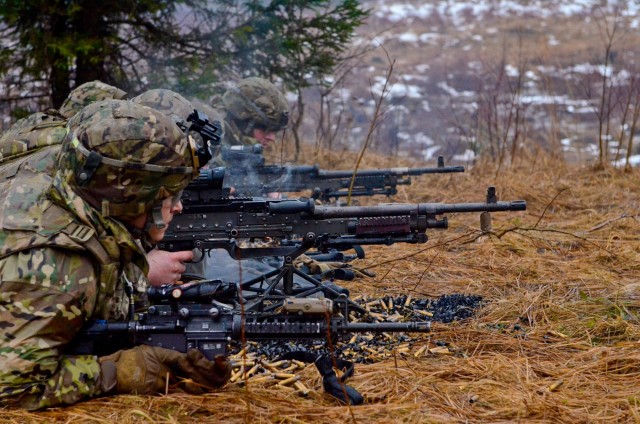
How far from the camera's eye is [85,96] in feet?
21.2

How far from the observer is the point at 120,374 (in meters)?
3.71

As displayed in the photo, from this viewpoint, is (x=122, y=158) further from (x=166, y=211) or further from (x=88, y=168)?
(x=166, y=211)

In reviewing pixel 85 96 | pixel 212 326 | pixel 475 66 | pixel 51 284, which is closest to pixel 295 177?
pixel 85 96

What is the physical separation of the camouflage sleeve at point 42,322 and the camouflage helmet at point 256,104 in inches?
218

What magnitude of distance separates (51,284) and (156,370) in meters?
0.67

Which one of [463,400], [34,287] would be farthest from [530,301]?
[34,287]

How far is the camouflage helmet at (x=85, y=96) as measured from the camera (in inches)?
250

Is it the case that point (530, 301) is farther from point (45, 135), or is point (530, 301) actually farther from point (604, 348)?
point (45, 135)

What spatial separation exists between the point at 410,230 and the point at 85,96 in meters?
2.92

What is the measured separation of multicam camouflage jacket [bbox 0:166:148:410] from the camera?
3.43m

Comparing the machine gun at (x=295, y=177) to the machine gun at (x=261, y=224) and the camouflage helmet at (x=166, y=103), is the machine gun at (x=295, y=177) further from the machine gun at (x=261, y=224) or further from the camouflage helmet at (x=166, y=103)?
the machine gun at (x=261, y=224)

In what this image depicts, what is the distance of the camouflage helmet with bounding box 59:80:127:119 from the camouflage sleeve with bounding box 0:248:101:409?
2993 mm

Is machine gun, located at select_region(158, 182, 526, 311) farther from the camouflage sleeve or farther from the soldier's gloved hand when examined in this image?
the camouflage sleeve

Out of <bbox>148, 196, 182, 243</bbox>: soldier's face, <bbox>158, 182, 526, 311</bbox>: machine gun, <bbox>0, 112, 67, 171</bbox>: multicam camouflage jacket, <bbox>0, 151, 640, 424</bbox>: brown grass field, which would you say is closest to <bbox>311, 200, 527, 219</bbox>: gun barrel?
<bbox>158, 182, 526, 311</bbox>: machine gun
